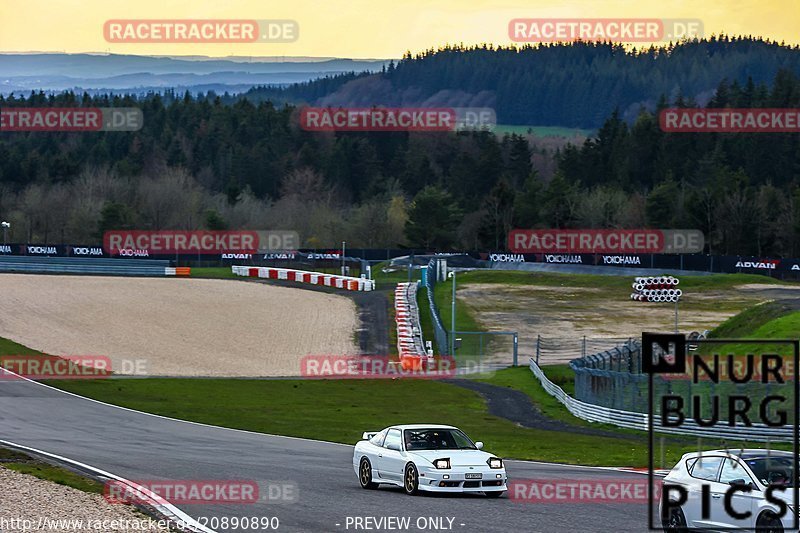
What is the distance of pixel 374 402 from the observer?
145 ft

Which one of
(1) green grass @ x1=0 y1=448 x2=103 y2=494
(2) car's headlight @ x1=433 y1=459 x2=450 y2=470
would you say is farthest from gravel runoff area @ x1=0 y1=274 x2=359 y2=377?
(2) car's headlight @ x1=433 y1=459 x2=450 y2=470

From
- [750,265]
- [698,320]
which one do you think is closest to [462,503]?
[698,320]

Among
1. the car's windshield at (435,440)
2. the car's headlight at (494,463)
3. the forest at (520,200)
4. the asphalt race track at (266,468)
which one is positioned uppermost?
the forest at (520,200)

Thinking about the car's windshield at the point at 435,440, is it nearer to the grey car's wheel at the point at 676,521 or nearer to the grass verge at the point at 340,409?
the grey car's wheel at the point at 676,521

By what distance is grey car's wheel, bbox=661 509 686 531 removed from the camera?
1628 cm

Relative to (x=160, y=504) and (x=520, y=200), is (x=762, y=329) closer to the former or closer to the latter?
(x=160, y=504)

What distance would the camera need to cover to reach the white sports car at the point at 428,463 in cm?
2030

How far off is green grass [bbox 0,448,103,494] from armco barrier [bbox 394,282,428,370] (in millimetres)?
28866

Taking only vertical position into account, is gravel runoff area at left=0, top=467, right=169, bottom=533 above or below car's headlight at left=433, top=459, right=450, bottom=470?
Answer: below

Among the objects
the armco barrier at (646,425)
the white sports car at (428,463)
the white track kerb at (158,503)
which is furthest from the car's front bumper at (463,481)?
the armco barrier at (646,425)

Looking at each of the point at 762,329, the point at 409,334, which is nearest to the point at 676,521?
the point at 762,329

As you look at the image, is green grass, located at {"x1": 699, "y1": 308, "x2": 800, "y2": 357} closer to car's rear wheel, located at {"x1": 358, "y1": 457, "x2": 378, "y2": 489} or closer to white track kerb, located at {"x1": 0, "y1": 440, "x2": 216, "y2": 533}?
car's rear wheel, located at {"x1": 358, "y1": 457, "x2": 378, "y2": 489}

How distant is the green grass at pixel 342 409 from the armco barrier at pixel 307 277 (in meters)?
34.8

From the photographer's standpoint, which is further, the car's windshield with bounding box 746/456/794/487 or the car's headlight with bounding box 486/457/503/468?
the car's headlight with bounding box 486/457/503/468
